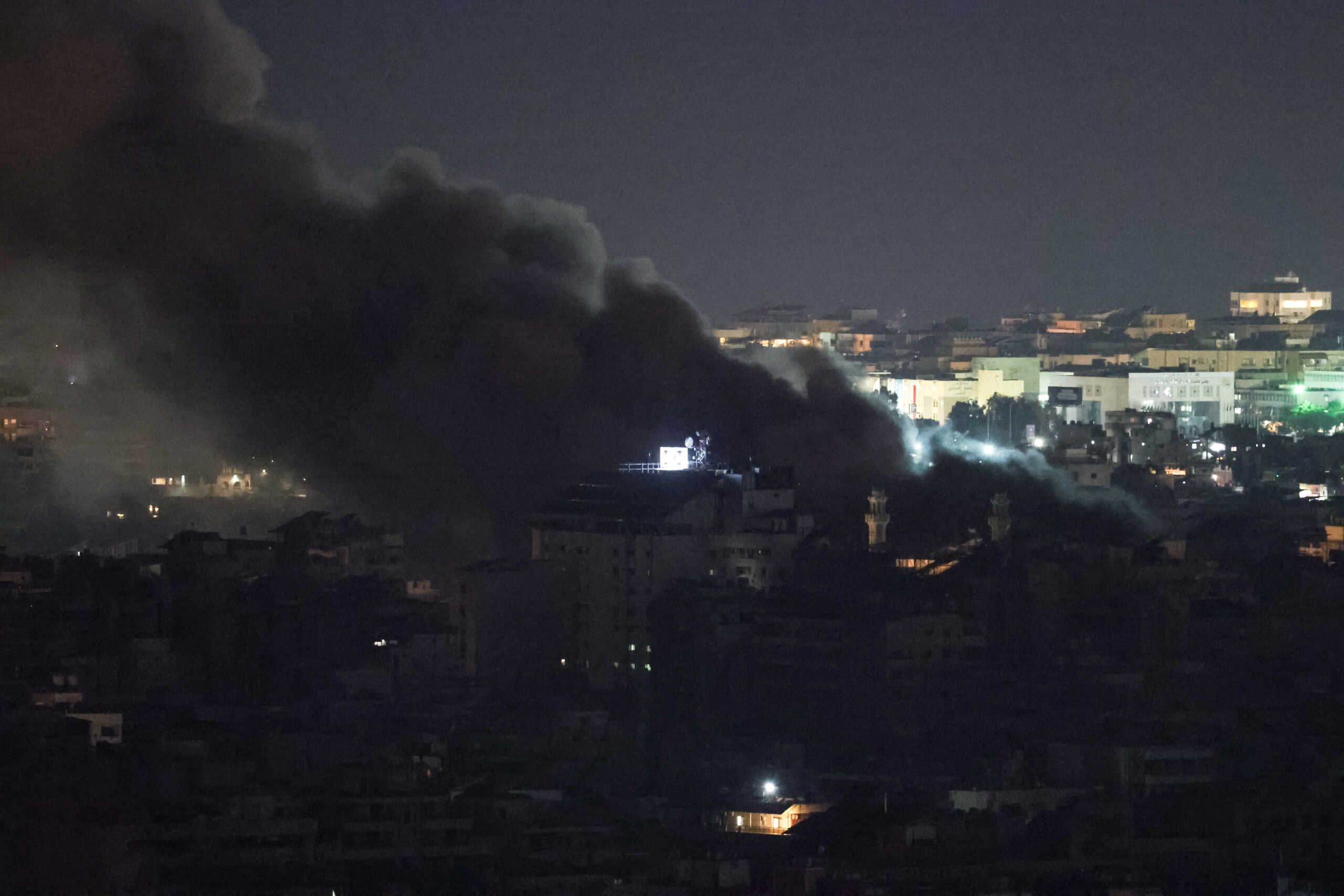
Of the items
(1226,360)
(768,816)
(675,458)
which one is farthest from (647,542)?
(1226,360)

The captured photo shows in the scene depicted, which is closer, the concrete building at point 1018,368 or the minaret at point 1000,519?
the minaret at point 1000,519

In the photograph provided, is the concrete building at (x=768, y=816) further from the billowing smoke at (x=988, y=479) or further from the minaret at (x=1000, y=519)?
the billowing smoke at (x=988, y=479)

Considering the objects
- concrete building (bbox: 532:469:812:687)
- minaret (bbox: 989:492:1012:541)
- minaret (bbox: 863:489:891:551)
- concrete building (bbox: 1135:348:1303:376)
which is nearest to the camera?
concrete building (bbox: 532:469:812:687)

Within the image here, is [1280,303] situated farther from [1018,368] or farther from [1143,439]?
[1143,439]

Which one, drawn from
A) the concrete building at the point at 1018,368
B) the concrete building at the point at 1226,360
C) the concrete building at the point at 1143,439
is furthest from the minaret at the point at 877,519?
the concrete building at the point at 1226,360

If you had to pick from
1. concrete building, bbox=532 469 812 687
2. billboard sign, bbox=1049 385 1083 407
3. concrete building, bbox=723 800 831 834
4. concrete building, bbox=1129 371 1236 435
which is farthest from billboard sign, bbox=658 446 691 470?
concrete building, bbox=1129 371 1236 435

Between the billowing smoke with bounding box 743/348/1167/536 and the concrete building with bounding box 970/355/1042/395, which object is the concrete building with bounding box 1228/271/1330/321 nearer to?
the concrete building with bounding box 970/355/1042/395

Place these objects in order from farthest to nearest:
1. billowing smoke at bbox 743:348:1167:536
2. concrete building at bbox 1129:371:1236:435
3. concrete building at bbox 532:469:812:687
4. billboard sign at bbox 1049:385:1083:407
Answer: concrete building at bbox 1129:371:1236:435, billboard sign at bbox 1049:385:1083:407, billowing smoke at bbox 743:348:1167:536, concrete building at bbox 532:469:812:687
